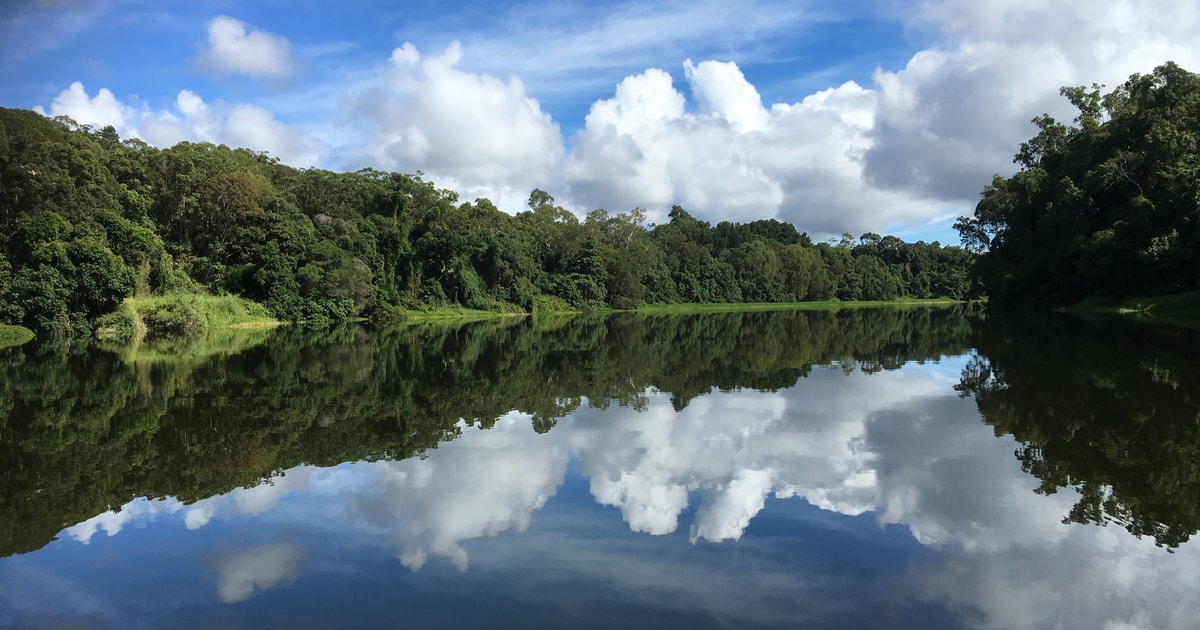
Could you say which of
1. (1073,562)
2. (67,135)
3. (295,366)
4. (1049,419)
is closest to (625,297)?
(67,135)

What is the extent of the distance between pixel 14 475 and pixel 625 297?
245ft

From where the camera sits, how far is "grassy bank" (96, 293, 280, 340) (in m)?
32.1

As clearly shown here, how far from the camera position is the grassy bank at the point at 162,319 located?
3206 cm

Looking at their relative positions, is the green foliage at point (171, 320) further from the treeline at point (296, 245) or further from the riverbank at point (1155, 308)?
the riverbank at point (1155, 308)

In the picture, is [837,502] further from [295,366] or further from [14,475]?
[295,366]

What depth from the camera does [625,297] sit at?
270ft

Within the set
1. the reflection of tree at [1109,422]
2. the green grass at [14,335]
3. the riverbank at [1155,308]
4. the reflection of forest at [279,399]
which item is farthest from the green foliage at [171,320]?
the riverbank at [1155,308]

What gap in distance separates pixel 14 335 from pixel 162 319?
594 centimetres

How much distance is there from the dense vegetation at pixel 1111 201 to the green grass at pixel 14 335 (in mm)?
52187

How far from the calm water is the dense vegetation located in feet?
90.4

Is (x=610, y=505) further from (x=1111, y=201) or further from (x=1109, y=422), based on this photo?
(x=1111, y=201)

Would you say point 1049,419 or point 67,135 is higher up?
point 67,135

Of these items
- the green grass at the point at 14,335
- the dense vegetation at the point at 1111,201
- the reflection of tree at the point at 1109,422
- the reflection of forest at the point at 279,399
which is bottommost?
the green grass at the point at 14,335

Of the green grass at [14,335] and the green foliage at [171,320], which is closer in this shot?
the green grass at [14,335]
